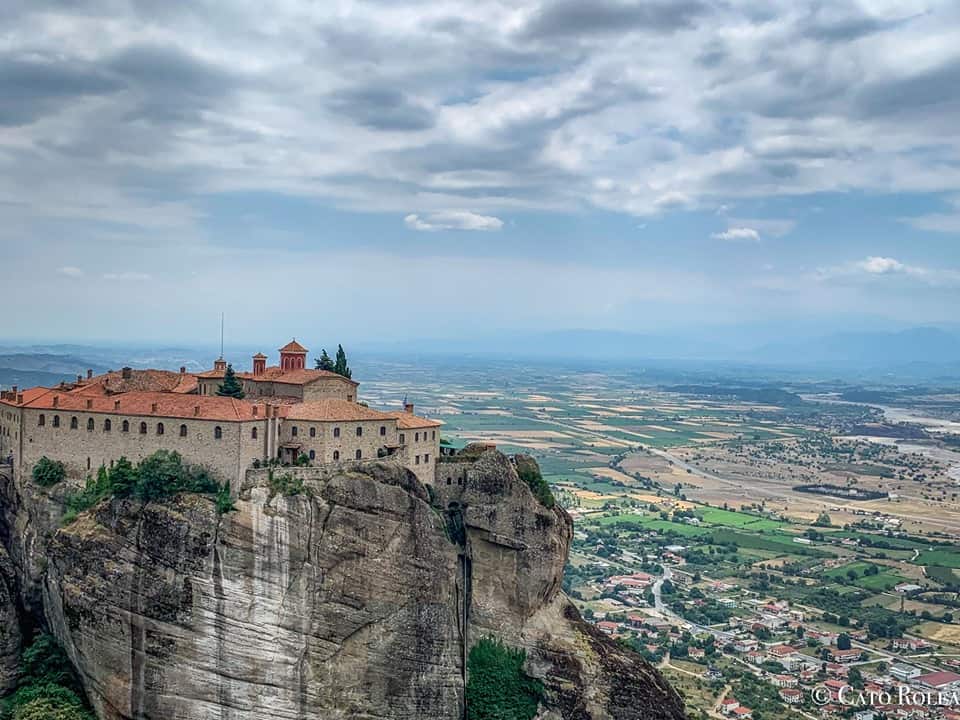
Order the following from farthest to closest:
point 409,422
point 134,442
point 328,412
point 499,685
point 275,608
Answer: point 409,422 → point 499,685 → point 328,412 → point 134,442 → point 275,608

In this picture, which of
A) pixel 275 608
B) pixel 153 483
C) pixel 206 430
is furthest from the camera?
pixel 206 430

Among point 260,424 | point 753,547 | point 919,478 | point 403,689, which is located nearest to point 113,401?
point 260,424

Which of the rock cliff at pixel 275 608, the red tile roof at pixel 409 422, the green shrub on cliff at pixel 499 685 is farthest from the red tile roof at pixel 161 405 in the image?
the green shrub on cliff at pixel 499 685

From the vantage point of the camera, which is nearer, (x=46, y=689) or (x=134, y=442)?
(x=46, y=689)

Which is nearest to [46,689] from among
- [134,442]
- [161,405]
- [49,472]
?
[49,472]

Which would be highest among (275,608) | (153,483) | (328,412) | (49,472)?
(328,412)

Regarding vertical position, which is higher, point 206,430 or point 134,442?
point 206,430

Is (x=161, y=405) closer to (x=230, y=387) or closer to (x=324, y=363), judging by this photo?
(x=230, y=387)
